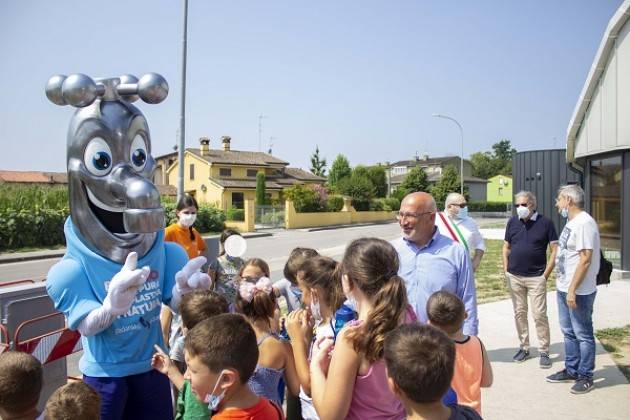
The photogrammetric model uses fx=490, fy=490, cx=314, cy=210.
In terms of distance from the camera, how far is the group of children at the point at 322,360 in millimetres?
1699

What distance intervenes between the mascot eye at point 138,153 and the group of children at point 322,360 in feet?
3.10

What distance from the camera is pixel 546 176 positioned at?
17.6 metres

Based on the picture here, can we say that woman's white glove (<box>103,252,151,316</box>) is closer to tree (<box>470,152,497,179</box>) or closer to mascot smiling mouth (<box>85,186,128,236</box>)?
mascot smiling mouth (<box>85,186,128,236</box>)

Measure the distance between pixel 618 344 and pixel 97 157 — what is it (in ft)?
19.6

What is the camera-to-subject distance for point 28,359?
6.89 feet

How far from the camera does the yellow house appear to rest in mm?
39531

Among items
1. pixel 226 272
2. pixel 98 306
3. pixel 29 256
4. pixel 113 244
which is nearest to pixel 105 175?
pixel 113 244

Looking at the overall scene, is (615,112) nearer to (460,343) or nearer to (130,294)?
(460,343)

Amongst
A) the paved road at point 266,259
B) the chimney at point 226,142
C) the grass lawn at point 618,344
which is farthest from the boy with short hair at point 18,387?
the chimney at point 226,142

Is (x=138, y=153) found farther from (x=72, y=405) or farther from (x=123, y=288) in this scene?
(x=72, y=405)

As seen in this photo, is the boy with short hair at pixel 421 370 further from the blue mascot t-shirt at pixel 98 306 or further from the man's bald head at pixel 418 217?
the man's bald head at pixel 418 217

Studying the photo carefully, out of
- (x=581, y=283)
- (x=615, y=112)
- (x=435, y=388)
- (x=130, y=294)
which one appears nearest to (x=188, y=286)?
(x=130, y=294)

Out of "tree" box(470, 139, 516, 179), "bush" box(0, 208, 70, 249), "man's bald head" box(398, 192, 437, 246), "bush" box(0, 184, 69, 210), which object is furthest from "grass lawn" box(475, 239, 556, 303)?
"tree" box(470, 139, 516, 179)

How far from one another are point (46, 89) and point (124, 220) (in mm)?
953
